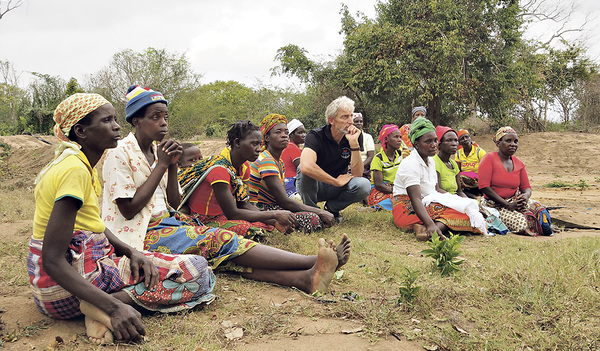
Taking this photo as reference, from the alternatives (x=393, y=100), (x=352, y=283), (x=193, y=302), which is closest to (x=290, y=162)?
(x=352, y=283)

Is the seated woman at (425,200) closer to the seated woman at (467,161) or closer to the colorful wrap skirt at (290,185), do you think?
the seated woman at (467,161)

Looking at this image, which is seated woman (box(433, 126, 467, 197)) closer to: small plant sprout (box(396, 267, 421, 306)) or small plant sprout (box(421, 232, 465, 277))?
small plant sprout (box(421, 232, 465, 277))

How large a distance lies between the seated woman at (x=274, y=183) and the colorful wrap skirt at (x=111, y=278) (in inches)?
83.6

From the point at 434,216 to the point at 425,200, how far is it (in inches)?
9.2

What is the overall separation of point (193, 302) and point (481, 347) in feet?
5.79

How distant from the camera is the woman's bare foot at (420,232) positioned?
5.23 meters

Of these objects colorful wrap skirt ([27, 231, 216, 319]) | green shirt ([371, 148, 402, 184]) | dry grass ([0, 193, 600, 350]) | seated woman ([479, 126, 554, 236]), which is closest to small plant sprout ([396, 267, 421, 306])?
dry grass ([0, 193, 600, 350])

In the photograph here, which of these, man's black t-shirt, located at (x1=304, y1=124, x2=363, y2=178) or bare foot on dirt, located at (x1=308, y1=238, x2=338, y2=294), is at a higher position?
man's black t-shirt, located at (x1=304, y1=124, x2=363, y2=178)

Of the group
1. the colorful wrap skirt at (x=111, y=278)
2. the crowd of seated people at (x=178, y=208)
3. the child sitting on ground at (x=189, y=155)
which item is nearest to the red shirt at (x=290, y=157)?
A: the crowd of seated people at (x=178, y=208)

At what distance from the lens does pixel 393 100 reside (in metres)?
18.0

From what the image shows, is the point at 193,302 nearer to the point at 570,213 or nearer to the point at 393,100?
the point at 570,213

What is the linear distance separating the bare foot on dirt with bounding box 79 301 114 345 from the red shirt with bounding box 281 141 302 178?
5.25 metres

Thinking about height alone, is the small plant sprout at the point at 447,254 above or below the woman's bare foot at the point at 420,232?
above

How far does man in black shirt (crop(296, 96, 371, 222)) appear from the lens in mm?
5547
